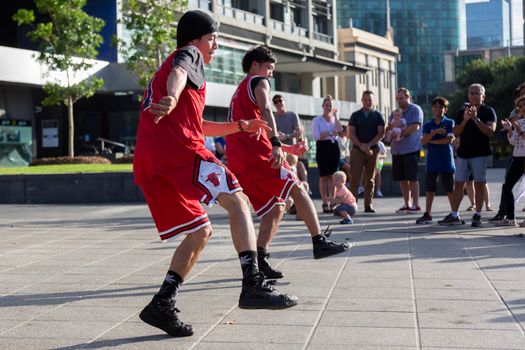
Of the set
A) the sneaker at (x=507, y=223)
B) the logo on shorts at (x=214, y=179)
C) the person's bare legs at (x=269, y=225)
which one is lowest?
the sneaker at (x=507, y=223)

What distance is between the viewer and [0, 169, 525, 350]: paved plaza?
4.98 metres

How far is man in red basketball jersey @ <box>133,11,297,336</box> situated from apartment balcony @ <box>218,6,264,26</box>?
47718mm

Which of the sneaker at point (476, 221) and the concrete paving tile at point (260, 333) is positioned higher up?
the sneaker at point (476, 221)

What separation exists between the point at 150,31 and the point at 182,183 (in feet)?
93.6

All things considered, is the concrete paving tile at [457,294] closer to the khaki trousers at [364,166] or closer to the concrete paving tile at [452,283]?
Answer: the concrete paving tile at [452,283]

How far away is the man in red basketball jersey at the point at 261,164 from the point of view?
23.5ft

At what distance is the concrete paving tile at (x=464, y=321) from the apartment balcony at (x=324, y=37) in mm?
61995

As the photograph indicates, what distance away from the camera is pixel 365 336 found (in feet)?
16.3

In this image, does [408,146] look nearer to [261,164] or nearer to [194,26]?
[261,164]

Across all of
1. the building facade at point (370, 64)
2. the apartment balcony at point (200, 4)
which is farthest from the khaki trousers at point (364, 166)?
the building facade at point (370, 64)

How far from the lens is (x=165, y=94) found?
525cm

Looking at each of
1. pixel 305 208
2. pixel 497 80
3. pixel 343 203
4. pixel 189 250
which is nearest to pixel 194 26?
pixel 189 250

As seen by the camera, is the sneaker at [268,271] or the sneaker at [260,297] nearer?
the sneaker at [260,297]

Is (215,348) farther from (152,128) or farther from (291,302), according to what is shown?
(152,128)
